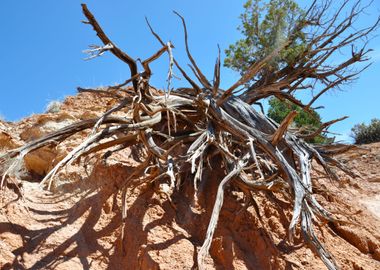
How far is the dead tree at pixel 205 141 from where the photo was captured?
16.4ft

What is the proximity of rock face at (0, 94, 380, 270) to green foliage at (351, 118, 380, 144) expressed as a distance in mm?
10654

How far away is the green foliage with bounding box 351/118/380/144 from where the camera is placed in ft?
55.1

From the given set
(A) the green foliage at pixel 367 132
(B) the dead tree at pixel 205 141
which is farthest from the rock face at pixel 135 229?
(A) the green foliage at pixel 367 132

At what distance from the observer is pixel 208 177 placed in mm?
6582

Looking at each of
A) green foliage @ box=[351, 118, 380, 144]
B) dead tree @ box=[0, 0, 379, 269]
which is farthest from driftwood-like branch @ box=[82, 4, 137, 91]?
green foliage @ box=[351, 118, 380, 144]

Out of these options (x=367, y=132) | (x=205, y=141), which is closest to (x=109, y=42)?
(x=205, y=141)

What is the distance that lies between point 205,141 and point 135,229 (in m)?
1.42

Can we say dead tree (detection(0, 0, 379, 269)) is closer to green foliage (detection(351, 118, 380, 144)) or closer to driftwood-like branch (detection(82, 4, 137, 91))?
driftwood-like branch (detection(82, 4, 137, 91))

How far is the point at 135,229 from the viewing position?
5.43 metres

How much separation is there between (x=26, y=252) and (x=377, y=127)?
14.8 meters

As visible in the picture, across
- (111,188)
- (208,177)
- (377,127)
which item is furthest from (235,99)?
(377,127)

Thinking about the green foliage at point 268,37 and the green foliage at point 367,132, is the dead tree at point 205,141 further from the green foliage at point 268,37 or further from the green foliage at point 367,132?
the green foliage at point 367,132

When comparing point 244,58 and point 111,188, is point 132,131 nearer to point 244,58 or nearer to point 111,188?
point 111,188

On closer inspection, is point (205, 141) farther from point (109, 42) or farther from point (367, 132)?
point (367, 132)
